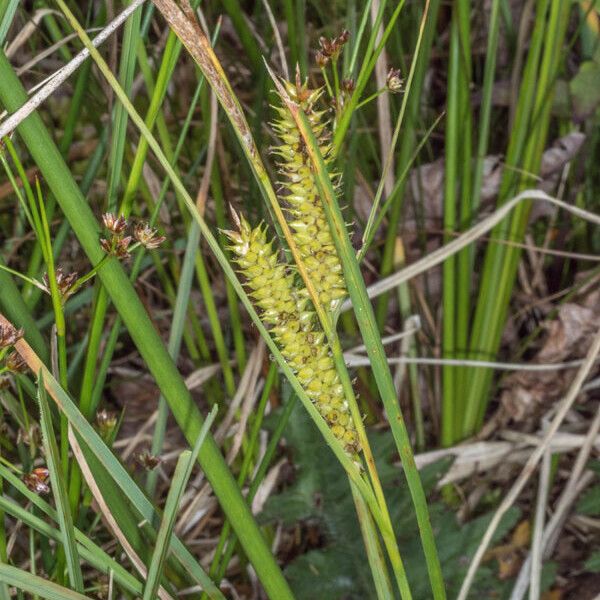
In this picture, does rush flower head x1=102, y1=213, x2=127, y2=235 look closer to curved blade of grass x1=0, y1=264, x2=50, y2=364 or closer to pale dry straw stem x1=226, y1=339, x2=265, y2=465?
curved blade of grass x1=0, y1=264, x2=50, y2=364

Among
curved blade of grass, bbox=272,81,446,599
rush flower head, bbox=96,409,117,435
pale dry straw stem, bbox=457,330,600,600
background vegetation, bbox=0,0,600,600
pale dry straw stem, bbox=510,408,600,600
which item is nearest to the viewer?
curved blade of grass, bbox=272,81,446,599

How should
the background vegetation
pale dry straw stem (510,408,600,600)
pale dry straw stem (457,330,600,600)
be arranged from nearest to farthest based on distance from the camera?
the background vegetation, pale dry straw stem (457,330,600,600), pale dry straw stem (510,408,600,600)

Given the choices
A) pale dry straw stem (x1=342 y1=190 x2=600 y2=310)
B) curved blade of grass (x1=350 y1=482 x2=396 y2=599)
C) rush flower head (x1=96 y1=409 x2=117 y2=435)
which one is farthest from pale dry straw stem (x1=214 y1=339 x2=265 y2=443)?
→ curved blade of grass (x1=350 y1=482 x2=396 y2=599)

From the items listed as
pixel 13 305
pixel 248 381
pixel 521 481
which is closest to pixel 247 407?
pixel 248 381

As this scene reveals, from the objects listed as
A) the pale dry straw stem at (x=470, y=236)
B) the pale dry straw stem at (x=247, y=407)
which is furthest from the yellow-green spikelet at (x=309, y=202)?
the pale dry straw stem at (x=470, y=236)

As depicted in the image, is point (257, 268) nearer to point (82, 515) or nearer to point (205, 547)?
point (82, 515)

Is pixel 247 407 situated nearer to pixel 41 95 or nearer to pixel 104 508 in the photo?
pixel 104 508

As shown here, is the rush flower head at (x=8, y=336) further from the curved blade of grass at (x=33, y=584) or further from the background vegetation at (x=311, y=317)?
the curved blade of grass at (x=33, y=584)
